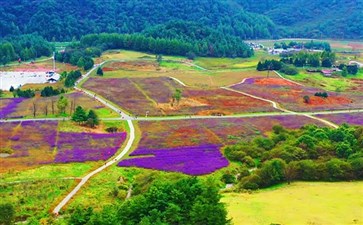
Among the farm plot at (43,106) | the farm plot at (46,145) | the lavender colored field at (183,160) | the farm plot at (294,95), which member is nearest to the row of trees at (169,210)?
the lavender colored field at (183,160)

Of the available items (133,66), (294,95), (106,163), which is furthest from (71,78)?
(106,163)

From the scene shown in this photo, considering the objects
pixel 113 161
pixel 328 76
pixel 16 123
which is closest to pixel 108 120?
pixel 16 123

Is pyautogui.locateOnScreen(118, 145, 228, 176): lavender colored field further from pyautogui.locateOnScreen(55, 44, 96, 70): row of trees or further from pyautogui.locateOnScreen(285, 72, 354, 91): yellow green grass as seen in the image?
pyautogui.locateOnScreen(55, 44, 96, 70): row of trees

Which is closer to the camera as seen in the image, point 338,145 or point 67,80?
point 338,145

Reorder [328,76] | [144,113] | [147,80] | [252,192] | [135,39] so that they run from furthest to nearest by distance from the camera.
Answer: [135,39], [328,76], [147,80], [144,113], [252,192]

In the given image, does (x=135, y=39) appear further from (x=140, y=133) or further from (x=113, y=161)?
(x=113, y=161)
